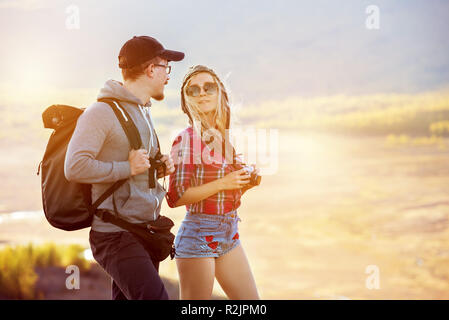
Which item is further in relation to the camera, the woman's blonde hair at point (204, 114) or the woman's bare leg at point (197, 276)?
the woman's blonde hair at point (204, 114)

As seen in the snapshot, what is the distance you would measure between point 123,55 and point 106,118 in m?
0.51

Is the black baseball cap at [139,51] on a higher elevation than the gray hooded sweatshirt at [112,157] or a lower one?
higher

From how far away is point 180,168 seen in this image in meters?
3.81

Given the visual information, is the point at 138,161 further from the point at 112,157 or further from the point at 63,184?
→ the point at 63,184

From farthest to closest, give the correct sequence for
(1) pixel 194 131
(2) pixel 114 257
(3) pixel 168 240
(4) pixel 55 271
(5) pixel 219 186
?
(4) pixel 55 271 < (1) pixel 194 131 < (5) pixel 219 186 < (3) pixel 168 240 < (2) pixel 114 257

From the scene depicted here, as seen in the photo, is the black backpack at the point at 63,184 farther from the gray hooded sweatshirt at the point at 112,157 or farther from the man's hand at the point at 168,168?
the man's hand at the point at 168,168

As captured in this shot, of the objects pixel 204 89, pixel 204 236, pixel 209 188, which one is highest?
pixel 204 89

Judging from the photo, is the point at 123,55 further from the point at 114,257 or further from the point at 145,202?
the point at 114,257

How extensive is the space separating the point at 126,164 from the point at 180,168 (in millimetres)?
734

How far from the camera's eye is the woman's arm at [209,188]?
3.73m

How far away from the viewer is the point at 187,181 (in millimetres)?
3773

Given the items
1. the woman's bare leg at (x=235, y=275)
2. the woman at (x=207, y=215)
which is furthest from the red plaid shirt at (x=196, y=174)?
the woman's bare leg at (x=235, y=275)

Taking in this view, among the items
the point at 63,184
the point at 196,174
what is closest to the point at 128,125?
the point at 63,184
